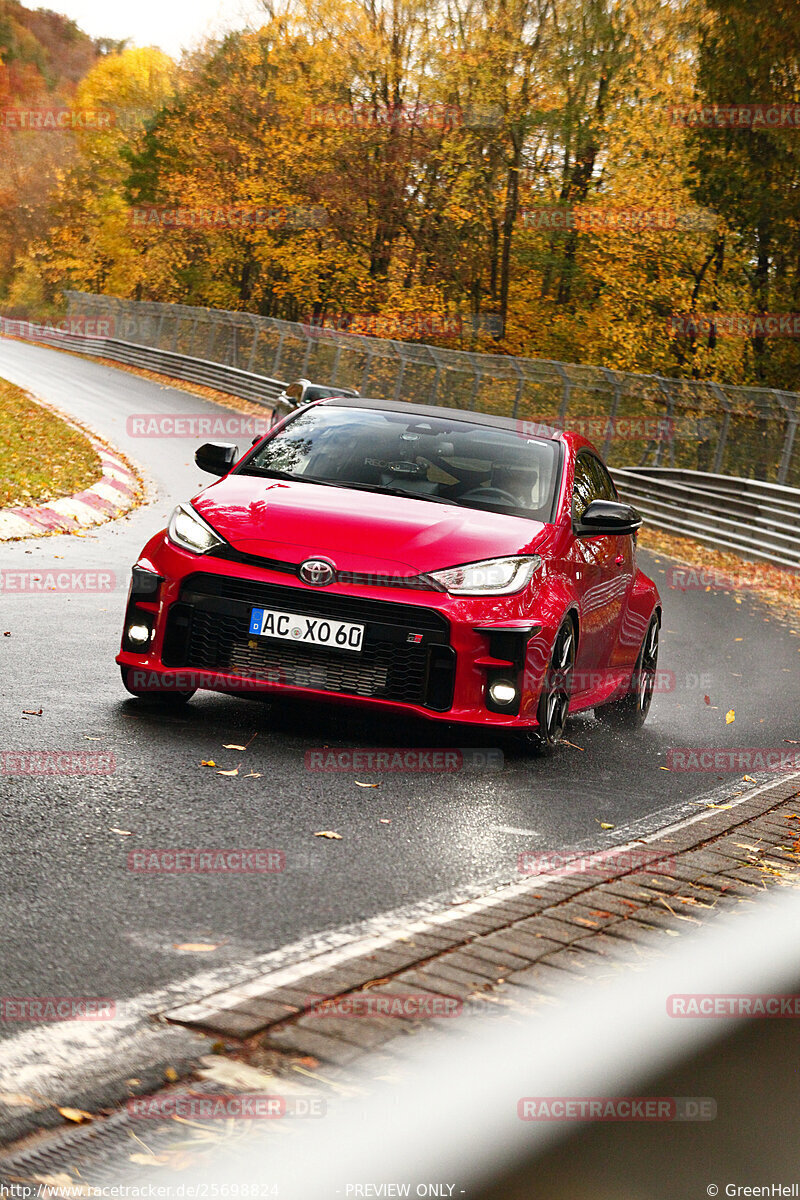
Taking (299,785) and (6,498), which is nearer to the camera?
(299,785)

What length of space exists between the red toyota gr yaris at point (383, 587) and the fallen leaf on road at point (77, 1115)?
12.7 ft

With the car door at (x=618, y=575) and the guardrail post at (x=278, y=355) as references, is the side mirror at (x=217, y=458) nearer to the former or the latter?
the car door at (x=618, y=575)

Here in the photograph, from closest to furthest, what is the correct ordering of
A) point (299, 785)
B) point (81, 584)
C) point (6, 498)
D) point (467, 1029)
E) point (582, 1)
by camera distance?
point (467, 1029) < point (299, 785) < point (81, 584) < point (6, 498) < point (582, 1)

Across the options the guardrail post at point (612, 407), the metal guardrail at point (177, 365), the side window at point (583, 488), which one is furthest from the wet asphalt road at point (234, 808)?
the metal guardrail at point (177, 365)

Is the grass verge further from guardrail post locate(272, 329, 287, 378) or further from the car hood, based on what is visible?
guardrail post locate(272, 329, 287, 378)

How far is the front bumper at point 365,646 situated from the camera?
22.1 feet

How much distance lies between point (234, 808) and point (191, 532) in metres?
1.92

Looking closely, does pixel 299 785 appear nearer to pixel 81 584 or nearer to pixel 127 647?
pixel 127 647

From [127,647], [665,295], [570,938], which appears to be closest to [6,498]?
[127,647]

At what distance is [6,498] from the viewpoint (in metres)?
15.6

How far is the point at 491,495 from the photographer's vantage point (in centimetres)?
786

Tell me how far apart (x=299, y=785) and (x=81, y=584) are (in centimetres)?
595

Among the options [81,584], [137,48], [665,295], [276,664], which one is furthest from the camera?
[137,48]

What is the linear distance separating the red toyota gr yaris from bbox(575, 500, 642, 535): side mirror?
0.03ft
